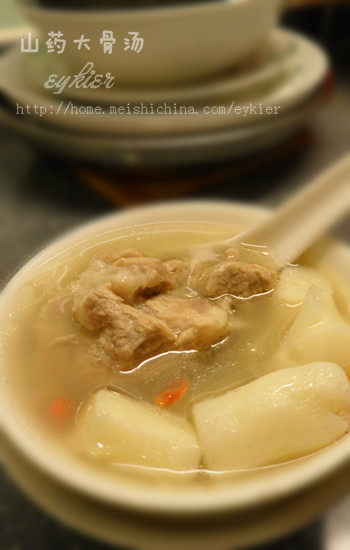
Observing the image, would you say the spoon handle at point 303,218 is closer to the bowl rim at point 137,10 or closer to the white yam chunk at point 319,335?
the white yam chunk at point 319,335

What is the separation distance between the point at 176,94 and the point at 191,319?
440 millimetres

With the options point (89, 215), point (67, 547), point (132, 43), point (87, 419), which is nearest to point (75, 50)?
point (132, 43)

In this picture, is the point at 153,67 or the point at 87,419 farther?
the point at 153,67

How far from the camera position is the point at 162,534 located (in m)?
0.42

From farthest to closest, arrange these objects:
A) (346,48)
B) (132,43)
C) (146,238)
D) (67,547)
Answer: (346,48)
(132,43)
(146,238)
(67,547)

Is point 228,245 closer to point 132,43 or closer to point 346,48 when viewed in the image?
point 132,43

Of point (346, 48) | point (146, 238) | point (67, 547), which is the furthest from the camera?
point (346, 48)

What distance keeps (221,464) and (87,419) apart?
14cm

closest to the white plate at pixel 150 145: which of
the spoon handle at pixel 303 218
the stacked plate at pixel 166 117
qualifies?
the stacked plate at pixel 166 117

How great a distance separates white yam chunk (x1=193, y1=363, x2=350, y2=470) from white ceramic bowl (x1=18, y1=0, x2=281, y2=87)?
1.95 ft

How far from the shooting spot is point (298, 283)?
65 centimetres

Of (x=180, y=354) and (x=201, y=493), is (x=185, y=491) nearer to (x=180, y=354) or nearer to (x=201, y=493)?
(x=201, y=493)

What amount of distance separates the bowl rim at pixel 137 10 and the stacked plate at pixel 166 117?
12 centimetres

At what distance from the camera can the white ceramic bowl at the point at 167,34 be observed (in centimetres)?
79
